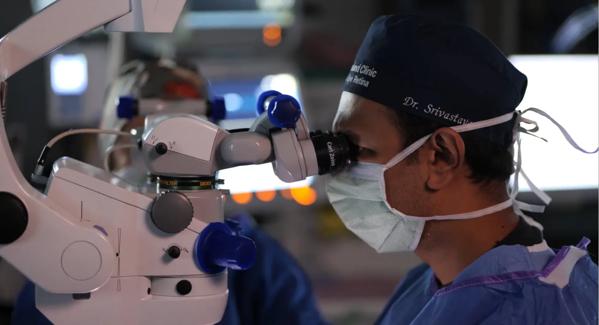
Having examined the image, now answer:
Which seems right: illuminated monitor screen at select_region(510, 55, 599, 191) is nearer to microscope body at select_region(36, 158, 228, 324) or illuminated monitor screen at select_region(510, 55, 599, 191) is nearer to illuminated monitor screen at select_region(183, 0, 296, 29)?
illuminated monitor screen at select_region(183, 0, 296, 29)

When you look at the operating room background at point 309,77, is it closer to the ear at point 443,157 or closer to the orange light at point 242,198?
the orange light at point 242,198

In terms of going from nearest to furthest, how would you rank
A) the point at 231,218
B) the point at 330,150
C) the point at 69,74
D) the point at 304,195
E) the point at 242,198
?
the point at 330,150 → the point at 231,218 → the point at 69,74 → the point at 242,198 → the point at 304,195

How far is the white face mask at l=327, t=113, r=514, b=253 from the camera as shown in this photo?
150cm

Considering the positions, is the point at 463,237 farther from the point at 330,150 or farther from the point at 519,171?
the point at 330,150

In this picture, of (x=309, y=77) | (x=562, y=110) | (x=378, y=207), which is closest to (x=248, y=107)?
(x=309, y=77)

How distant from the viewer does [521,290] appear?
142cm

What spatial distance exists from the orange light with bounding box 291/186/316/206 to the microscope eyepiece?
7.52 feet

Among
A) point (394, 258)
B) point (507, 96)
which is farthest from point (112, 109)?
point (394, 258)

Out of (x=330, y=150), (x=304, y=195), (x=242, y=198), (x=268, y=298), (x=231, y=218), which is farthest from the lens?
(x=304, y=195)

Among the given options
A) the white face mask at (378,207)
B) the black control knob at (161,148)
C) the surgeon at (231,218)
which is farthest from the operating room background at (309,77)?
the black control knob at (161,148)

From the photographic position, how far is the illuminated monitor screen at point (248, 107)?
364 cm

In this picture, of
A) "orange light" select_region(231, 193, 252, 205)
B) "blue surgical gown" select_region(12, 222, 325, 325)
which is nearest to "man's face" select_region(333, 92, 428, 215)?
"blue surgical gown" select_region(12, 222, 325, 325)

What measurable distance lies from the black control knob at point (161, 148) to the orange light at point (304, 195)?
2.54 meters

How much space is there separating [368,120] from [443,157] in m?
0.15
